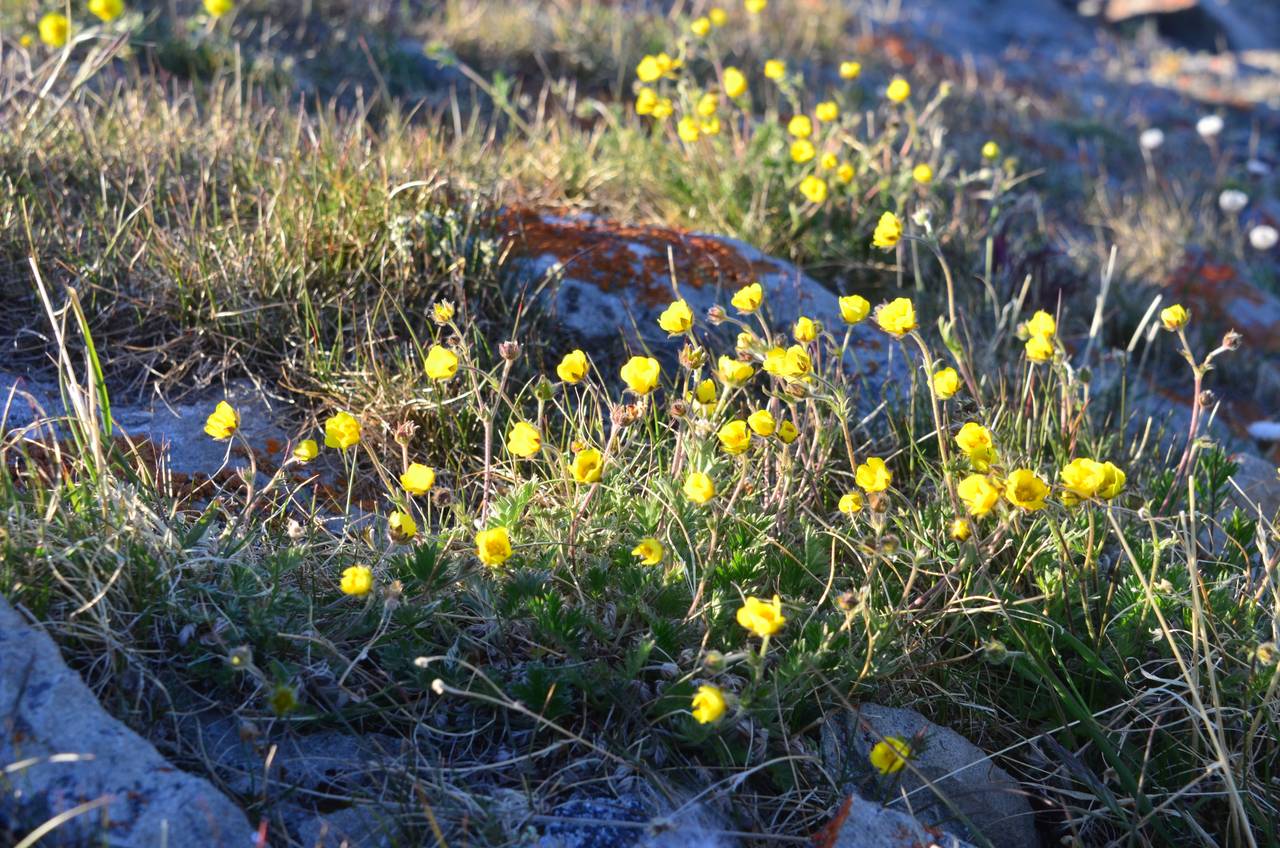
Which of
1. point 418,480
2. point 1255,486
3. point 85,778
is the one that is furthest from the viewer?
point 1255,486

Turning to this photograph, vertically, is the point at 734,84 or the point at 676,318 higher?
the point at 734,84

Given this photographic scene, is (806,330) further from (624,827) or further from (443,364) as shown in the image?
(624,827)

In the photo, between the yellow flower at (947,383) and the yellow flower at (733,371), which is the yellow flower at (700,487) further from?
the yellow flower at (947,383)

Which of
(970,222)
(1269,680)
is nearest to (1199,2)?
(970,222)

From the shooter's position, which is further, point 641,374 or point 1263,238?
point 1263,238

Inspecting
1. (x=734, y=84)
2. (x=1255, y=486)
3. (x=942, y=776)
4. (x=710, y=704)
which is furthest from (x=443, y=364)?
(x=1255, y=486)

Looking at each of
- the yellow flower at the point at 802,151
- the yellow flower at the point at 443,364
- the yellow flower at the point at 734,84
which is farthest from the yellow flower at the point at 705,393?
the yellow flower at the point at 734,84
